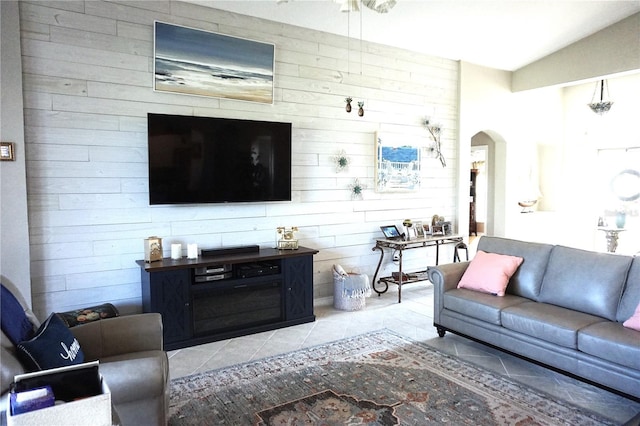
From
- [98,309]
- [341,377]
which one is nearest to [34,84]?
[98,309]

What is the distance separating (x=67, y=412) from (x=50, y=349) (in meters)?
0.69

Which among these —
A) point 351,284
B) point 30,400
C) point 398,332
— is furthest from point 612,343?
point 30,400

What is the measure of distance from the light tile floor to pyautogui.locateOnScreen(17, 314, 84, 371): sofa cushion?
3.92 feet

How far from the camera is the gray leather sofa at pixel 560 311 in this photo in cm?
274

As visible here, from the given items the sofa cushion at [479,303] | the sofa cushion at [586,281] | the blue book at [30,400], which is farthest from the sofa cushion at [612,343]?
the blue book at [30,400]

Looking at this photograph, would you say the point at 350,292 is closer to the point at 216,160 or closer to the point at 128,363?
the point at 216,160

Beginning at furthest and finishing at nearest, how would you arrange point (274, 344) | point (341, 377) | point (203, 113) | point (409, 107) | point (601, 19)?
1. point (409, 107)
2. point (601, 19)
3. point (203, 113)
4. point (274, 344)
5. point (341, 377)

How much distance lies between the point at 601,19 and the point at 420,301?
3.98 meters

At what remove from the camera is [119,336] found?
2.57m

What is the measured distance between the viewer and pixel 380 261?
5375 mm

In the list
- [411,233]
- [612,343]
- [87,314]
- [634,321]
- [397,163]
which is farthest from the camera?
[397,163]

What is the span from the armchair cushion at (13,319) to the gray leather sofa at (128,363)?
55mm

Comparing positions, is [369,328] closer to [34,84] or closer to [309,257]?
[309,257]

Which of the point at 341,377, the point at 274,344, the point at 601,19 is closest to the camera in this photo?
the point at 341,377
